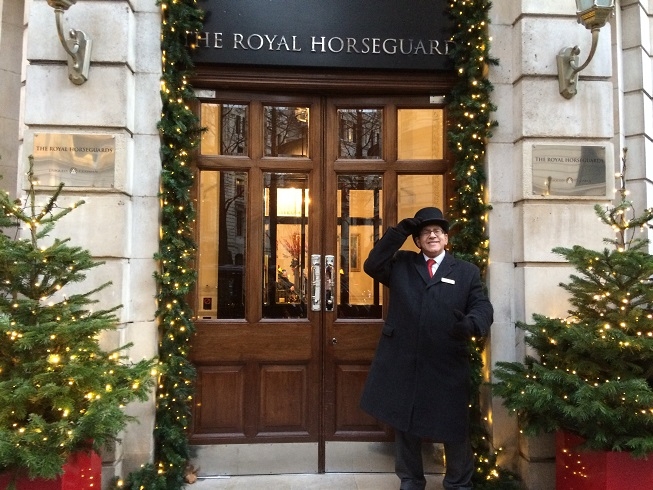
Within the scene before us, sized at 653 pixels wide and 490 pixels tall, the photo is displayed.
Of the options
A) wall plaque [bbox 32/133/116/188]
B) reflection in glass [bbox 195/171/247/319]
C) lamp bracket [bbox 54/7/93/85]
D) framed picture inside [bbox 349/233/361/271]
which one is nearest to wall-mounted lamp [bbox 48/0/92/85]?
lamp bracket [bbox 54/7/93/85]

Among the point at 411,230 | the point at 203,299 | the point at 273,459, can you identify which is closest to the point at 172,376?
the point at 203,299

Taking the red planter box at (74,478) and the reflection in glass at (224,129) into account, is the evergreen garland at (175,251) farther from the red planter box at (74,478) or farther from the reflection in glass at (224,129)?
the red planter box at (74,478)

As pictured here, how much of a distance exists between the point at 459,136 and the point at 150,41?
2.81 meters

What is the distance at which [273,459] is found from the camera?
15.3 feet

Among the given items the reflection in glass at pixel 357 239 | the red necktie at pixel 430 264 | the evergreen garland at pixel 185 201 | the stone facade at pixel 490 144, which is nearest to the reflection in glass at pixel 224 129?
the evergreen garland at pixel 185 201

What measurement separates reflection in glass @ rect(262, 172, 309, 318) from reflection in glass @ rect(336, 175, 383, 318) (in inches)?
13.4

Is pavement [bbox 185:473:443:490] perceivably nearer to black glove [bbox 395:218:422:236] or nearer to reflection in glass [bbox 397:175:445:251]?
reflection in glass [bbox 397:175:445:251]

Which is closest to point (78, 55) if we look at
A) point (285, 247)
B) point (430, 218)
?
point (285, 247)

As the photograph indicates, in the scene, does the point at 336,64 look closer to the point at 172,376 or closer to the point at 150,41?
the point at 150,41

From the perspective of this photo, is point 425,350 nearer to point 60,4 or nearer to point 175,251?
point 175,251

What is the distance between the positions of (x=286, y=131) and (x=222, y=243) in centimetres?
122

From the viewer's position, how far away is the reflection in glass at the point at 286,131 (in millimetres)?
4875

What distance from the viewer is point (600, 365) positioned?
3.62 metres

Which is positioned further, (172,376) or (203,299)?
(203,299)
